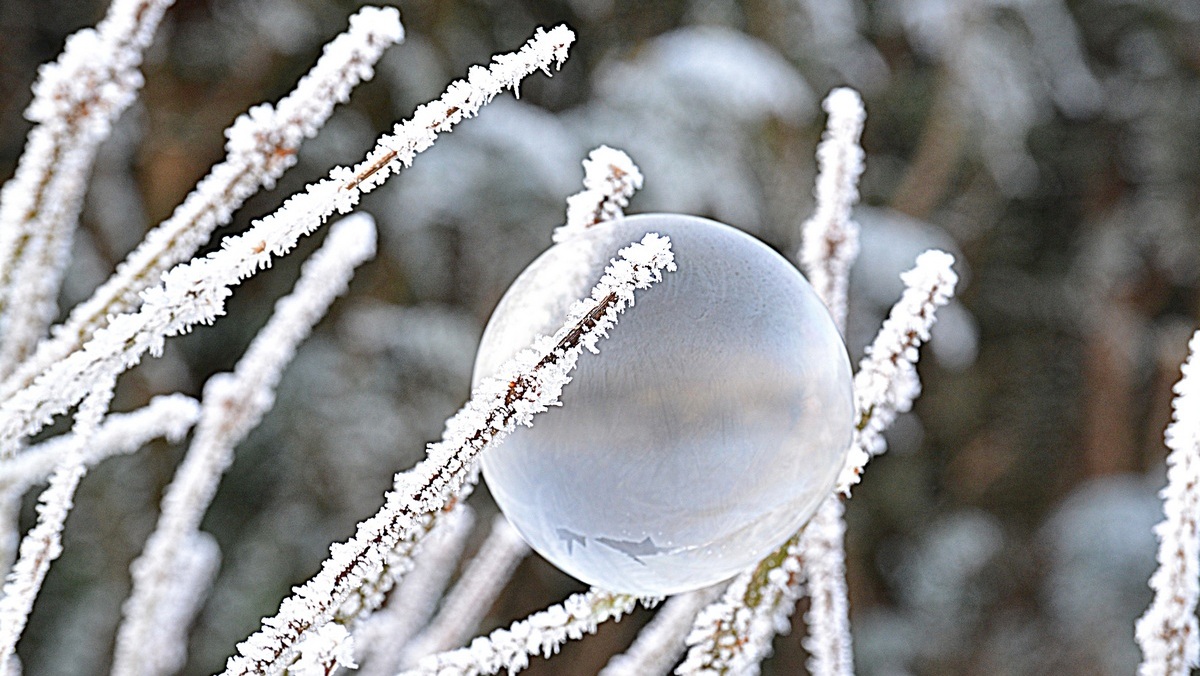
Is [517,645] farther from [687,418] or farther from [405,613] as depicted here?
[405,613]

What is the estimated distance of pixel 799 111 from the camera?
62.9 inches

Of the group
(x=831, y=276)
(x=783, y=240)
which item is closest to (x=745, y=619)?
(x=831, y=276)

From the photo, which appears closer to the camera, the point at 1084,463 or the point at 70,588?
the point at 70,588

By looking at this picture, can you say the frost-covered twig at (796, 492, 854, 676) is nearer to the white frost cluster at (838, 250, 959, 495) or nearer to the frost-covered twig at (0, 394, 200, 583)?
the white frost cluster at (838, 250, 959, 495)

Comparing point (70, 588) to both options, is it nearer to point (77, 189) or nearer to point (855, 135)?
point (77, 189)

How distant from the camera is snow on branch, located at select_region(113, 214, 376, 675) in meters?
0.55

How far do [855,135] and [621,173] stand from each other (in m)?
0.12

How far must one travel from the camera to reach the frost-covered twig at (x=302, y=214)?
34cm

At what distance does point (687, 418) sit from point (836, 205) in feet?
0.59

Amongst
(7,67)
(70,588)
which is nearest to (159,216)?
(7,67)

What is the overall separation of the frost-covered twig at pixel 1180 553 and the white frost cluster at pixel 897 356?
105mm

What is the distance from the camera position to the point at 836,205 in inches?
20.3

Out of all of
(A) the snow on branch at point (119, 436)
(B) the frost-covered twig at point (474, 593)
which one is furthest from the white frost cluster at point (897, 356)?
(A) the snow on branch at point (119, 436)

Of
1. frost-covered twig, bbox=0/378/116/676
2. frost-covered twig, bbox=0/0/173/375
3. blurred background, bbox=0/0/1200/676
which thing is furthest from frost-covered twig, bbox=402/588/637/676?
blurred background, bbox=0/0/1200/676
